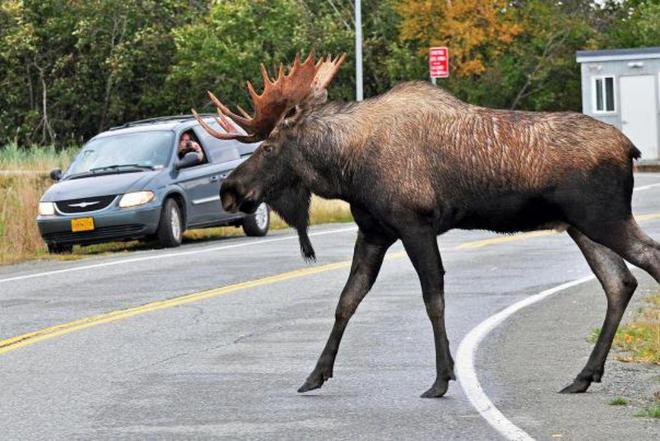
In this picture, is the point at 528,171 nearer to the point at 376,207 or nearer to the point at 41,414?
the point at 376,207

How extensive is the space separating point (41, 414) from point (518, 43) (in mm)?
46379

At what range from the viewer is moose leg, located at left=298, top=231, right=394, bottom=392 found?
1055cm

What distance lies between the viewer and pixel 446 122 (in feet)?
33.8

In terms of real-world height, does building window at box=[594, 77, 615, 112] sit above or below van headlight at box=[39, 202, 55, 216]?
below

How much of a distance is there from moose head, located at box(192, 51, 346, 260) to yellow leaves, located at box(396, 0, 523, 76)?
137ft

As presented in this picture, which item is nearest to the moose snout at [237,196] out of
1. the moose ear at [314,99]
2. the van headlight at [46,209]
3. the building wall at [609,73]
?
the moose ear at [314,99]

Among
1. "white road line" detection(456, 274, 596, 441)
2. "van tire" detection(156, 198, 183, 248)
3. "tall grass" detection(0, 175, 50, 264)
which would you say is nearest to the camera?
"white road line" detection(456, 274, 596, 441)

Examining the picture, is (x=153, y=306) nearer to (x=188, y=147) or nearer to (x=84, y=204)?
(x=84, y=204)

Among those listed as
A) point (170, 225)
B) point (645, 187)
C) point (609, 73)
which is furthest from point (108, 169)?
point (609, 73)

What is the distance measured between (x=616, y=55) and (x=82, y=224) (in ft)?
105

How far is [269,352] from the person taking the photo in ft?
41.2

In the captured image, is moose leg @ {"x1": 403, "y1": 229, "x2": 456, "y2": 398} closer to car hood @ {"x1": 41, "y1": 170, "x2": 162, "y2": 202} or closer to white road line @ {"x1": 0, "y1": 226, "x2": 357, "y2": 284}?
white road line @ {"x1": 0, "y1": 226, "x2": 357, "y2": 284}

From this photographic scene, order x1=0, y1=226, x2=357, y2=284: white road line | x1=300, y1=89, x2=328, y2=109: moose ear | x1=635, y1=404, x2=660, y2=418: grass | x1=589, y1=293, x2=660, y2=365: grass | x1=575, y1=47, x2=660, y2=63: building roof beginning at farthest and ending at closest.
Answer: x1=575, y1=47, x2=660, y2=63: building roof, x1=0, y1=226, x2=357, y2=284: white road line, x1=589, y1=293, x2=660, y2=365: grass, x1=300, y1=89, x2=328, y2=109: moose ear, x1=635, y1=404, x2=660, y2=418: grass

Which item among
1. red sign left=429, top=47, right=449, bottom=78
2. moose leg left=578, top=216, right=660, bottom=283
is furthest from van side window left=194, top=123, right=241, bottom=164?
red sign left=429, top=47, right=449, bottom=78
